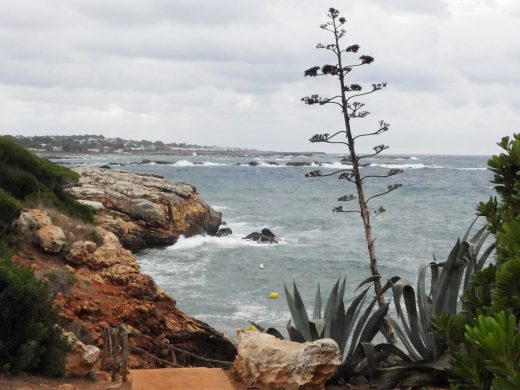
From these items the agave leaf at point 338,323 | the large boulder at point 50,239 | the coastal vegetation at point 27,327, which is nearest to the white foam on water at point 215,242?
the large boulder at point 50,239

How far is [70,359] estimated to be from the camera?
23.6 feet

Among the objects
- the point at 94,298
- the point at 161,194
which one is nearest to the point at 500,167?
the point at 94,298

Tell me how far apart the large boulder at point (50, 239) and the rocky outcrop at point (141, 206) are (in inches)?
343

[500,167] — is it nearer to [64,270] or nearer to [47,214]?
[64,270]

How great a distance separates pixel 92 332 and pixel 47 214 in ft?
13.5

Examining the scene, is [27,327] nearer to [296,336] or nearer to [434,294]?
[296,336]

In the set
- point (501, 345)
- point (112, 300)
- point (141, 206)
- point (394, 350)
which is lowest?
point (112, 300)

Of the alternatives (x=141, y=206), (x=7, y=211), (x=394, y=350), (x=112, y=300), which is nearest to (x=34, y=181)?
(x=7, y=211)

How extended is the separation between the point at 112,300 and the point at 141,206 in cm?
1327

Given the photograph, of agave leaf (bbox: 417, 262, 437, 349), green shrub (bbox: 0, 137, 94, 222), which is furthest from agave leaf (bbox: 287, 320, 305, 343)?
green shrub (bbox: 0, 137, 94, 222)

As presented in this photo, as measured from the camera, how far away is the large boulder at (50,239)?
11469mm

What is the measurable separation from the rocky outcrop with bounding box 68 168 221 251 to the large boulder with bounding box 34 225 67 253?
872cm

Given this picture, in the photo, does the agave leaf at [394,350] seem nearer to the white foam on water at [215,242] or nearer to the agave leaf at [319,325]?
the agave leaf at [319,325]

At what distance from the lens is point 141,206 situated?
23641 millimetres
